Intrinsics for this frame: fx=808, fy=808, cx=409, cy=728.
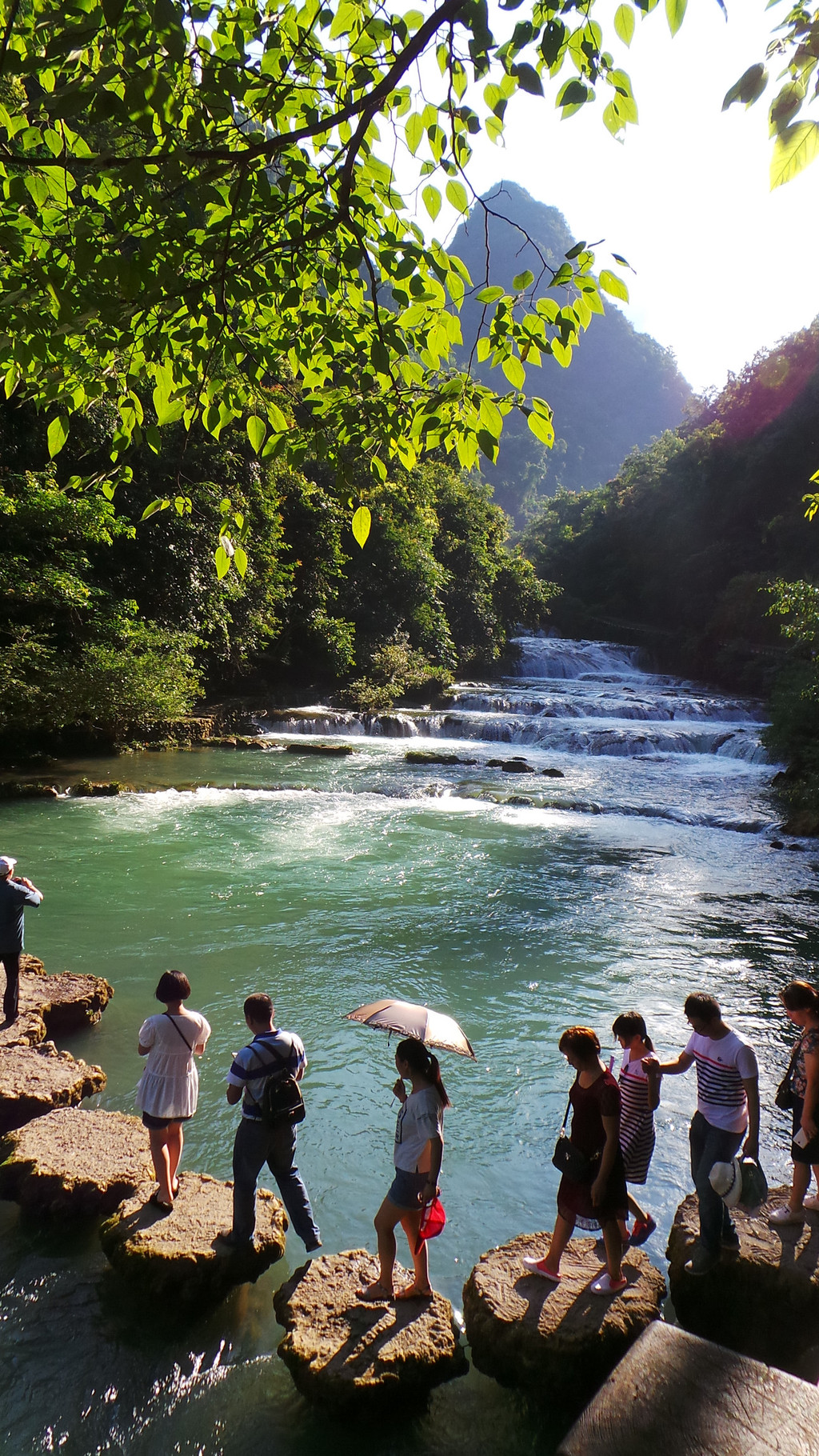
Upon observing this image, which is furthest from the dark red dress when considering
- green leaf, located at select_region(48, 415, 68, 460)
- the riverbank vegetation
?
the riverbank vegetation

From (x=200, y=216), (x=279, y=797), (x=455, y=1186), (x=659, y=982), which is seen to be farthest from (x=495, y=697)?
(x=200, y=216)

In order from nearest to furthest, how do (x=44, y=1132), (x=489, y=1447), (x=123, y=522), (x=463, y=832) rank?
(x=489, y=1447)
(x=44, y=1132)
(x=463, y=832)
(x=123, y=522)

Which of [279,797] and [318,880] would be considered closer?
[318,880]

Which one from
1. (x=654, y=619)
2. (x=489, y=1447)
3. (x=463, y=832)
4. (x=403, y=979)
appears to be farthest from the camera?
(x=654, y=619)

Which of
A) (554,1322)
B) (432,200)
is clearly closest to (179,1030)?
(554,1322)

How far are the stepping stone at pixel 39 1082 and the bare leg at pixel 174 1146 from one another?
1075 millimetres

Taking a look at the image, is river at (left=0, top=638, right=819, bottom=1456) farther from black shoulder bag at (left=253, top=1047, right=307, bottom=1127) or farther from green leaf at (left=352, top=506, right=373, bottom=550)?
green leaf at (left=352, top=506, right=373, bottom=550)

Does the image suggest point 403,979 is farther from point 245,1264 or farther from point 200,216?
point 200,216

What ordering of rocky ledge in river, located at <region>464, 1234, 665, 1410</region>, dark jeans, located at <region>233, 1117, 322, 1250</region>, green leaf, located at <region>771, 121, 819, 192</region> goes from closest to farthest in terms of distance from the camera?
1. green leaf, located at <region>771, 121, 819, 192</region>
2. rocky ledge in river, located at <region>464, 1234, 665, 1410</region>
3. dark jeans, located at <region>233, 1117, 322, 1250</region>

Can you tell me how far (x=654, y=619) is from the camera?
160 feet

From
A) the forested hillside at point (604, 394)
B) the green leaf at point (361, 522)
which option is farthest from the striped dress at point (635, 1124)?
the forested hillside at point (604, 394)

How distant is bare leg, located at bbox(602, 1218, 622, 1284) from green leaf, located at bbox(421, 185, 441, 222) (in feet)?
13.9

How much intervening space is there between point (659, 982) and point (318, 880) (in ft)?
14.8

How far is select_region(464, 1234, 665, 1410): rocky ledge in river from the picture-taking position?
3.07 meters
